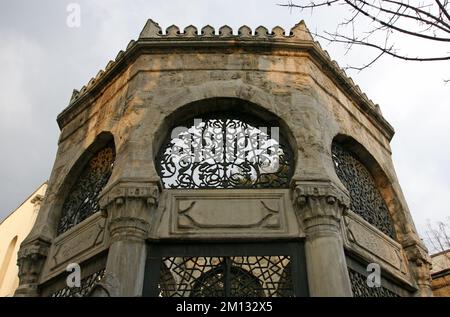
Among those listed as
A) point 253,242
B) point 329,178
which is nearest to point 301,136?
point 329,178

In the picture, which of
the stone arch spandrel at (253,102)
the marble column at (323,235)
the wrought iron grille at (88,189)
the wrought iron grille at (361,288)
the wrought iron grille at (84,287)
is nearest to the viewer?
the marble column at (323,235)

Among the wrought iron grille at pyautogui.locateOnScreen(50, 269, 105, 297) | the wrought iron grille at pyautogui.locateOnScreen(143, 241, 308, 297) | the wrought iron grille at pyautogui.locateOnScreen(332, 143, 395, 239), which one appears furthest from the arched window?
the wrought iron grille at pyautogui.locateOnScreen(332, 143, 395, 239)

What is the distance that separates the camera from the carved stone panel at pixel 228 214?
588 centimetres

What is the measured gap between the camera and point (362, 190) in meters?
7.86

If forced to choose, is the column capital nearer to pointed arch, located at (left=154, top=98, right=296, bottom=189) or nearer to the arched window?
pointed arch, located at (left=154, top=98, right=296, bottom=189)

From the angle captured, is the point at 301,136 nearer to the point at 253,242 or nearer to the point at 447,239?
the point at 253,242

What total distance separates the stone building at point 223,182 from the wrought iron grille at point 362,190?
36 millimetres

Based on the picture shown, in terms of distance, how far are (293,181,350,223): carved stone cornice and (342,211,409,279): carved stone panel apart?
54cm

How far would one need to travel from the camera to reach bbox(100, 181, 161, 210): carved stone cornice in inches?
231

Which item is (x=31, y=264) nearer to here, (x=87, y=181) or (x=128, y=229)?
(x=87, y=181)

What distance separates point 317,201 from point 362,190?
7.64 feet

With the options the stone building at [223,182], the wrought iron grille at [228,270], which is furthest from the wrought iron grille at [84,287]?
the wrought iron grille at [228,270]

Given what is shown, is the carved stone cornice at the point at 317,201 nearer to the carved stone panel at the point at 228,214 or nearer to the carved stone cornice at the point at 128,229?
the carved stone panel at the point at 228,214
